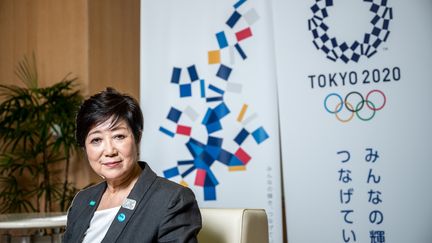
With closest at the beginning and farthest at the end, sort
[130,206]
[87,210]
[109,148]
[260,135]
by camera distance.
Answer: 1. [130,206]
2. [109,148]
3. [87,210]
4. [260,135]

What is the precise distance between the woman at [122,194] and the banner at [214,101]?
65.8 inches

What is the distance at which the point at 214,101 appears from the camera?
3.88 meters

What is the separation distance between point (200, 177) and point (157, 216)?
6.91 ft

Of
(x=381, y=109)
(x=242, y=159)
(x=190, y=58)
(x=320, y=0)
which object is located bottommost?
(x=242, y=159)

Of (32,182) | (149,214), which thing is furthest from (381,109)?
(32,182)

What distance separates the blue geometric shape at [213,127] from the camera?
3852 millimetres

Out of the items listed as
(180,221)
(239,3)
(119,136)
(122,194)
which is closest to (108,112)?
(119,136)

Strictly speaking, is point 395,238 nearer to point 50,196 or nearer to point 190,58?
point 190,58

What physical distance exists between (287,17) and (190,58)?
2.54 feet

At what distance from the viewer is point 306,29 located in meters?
3.63

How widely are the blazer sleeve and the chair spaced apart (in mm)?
182

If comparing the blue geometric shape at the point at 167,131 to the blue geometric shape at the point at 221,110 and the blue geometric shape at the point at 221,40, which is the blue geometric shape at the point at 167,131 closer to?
the blue geometric shape at the point at 221,110

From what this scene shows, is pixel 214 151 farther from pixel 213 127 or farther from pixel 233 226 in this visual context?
pixel 233 226

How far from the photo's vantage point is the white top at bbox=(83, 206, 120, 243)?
197cm
